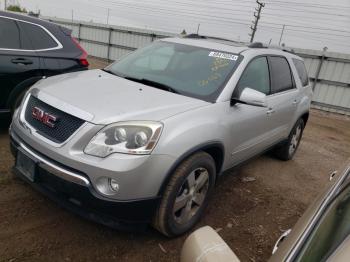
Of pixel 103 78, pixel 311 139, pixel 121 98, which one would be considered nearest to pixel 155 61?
pixel 103 78

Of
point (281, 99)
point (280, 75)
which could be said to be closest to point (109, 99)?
point (281, 99)

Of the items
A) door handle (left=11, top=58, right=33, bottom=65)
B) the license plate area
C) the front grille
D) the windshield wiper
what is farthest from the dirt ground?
the windshield wiper

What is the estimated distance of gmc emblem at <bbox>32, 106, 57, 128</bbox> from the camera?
3001 millimetres

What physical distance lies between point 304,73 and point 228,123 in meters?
3.13

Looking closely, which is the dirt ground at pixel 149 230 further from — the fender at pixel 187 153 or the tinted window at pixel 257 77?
the tinted window at pixel 257 77

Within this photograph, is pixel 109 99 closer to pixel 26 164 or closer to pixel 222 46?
pixel 26 164

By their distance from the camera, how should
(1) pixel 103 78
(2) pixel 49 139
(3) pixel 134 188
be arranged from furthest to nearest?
1. (1) pixel 103 78
2. (2) pixel 49 139
3. (3) pixel 134 188

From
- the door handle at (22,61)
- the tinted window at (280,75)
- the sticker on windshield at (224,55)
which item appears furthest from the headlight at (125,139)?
the door handle at (22,61)

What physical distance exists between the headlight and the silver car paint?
4 cm

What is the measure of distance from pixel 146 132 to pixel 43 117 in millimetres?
955

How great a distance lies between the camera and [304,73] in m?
6.10

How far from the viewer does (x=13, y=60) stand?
Result: 15.8 feet

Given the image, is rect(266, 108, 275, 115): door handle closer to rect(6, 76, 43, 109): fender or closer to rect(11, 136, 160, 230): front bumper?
rect(11, 136, 160, 230): front bumper

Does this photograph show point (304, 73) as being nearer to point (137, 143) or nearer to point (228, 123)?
point (228, 123)
